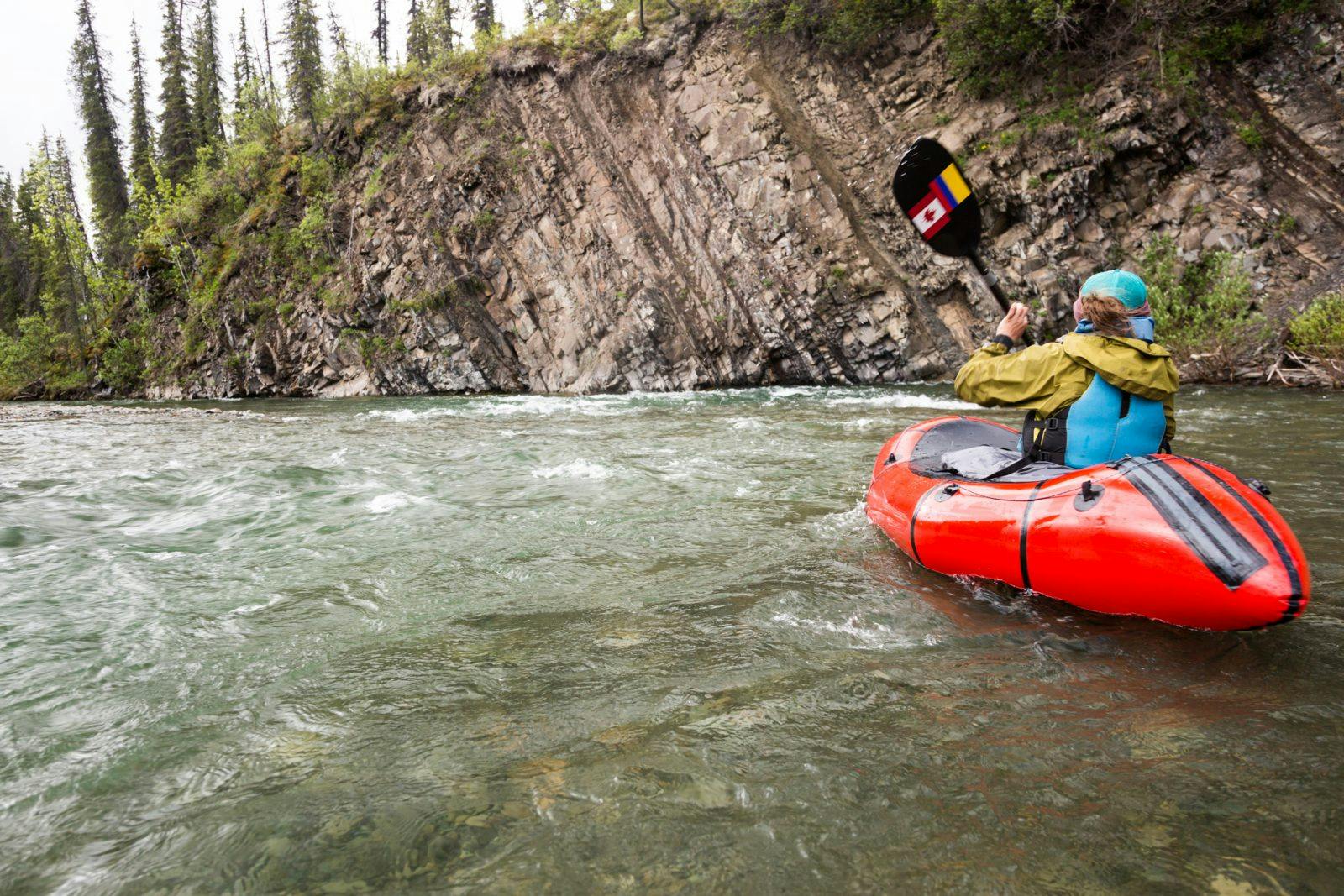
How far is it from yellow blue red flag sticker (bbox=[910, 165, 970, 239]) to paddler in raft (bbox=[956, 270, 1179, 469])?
17.8ft

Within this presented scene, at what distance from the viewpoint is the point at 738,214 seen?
16.9 meters

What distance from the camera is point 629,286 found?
1733 cm

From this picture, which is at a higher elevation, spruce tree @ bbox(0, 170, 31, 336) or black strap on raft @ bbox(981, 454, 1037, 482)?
spruce tree @ bbox(0, 170, 31, 336)

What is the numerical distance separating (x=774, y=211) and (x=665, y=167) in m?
3.26

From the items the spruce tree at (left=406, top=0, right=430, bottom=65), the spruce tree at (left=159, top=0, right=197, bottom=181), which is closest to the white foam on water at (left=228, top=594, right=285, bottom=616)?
the spruce tree at (left=406, top=0, right=430, bottom=65)

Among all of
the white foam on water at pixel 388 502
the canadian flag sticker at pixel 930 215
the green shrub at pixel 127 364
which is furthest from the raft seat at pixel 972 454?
the green shrub at pixel 127 364

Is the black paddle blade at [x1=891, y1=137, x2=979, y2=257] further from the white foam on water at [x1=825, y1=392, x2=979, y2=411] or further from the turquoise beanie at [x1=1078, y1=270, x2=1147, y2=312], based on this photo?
the turquoise beanie at [x1=1078, y1=270, x2=1147, y2=312]

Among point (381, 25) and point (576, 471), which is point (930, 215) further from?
point (381, 25)

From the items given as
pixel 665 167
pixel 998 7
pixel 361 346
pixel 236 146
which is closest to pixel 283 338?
pixel 361 346

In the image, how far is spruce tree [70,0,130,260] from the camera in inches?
1377

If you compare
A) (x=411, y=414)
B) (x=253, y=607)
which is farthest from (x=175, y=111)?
(x=253, y=607)

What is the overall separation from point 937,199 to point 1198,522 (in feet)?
25.2

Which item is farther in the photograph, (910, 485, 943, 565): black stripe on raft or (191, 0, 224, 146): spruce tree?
(191, 0, 224, 146): spruce tree

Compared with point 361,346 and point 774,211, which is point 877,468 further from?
point 361,346
